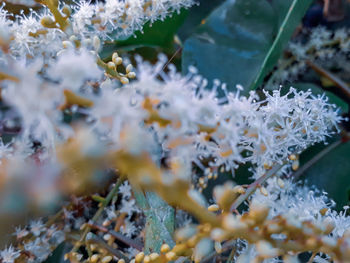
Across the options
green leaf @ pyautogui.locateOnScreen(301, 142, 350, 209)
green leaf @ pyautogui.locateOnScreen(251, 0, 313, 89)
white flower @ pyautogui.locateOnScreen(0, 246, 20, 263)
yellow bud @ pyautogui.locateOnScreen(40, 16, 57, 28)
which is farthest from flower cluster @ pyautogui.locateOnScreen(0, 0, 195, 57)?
green leaf @ pyautogui.locateOnScreen(301, 142, 350, 209)

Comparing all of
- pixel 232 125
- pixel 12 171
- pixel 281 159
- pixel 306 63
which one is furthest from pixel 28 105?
pixel 306 63

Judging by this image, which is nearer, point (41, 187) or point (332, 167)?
point (41, 187)

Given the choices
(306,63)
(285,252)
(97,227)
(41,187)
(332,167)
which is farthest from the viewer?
(306,63)

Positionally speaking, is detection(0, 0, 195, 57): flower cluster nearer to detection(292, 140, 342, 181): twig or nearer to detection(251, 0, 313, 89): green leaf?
detection(251, 0, 313, 89): green leaf

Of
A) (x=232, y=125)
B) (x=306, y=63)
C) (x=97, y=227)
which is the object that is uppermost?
(x=232, y=125)

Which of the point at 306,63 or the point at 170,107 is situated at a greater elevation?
the point at 170,107

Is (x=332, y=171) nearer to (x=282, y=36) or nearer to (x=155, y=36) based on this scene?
(x=282, y=36)

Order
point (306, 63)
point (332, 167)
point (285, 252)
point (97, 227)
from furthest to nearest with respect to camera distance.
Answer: point (306, 63)
point (332, 167)
point (97, 227)
point (285, 252)

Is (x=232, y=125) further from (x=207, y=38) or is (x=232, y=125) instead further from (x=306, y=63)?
(x=306, y=63)
